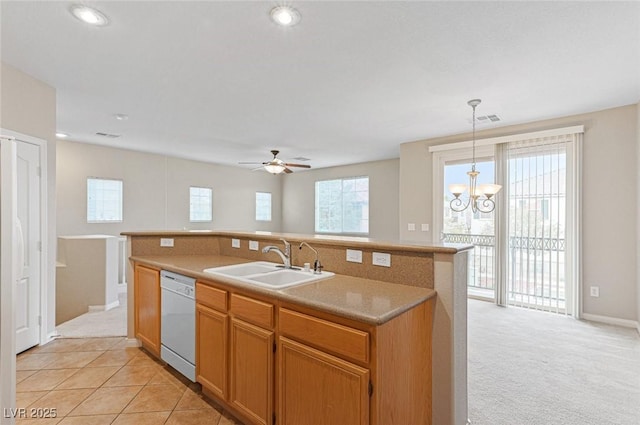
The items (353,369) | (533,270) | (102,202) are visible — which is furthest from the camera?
(102,202)

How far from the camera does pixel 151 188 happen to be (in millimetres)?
6715

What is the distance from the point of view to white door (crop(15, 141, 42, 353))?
2969 mm

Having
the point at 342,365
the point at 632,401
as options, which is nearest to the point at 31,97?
the point at 342,365

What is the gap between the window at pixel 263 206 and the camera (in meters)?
9.12

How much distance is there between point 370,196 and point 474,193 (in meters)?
4.05

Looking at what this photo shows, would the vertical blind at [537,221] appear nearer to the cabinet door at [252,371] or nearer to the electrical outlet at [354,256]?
the electrical outlet at [354,256]

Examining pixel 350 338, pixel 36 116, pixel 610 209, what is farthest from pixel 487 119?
pixel 36 116

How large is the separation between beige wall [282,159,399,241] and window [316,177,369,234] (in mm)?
162

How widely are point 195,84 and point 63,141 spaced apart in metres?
4.04

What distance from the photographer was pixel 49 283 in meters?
3.29

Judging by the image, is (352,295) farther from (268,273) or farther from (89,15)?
(89,15)

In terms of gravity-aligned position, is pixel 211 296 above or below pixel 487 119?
below

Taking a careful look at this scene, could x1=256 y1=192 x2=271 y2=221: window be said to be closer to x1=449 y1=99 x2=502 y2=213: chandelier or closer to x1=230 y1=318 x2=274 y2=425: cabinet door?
x1=449 y1=99 x2=502 y2=213: chandelier

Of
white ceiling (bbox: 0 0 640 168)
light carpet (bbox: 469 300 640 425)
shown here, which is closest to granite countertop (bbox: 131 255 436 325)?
light carpet (bbox: 469 300 640 425)
